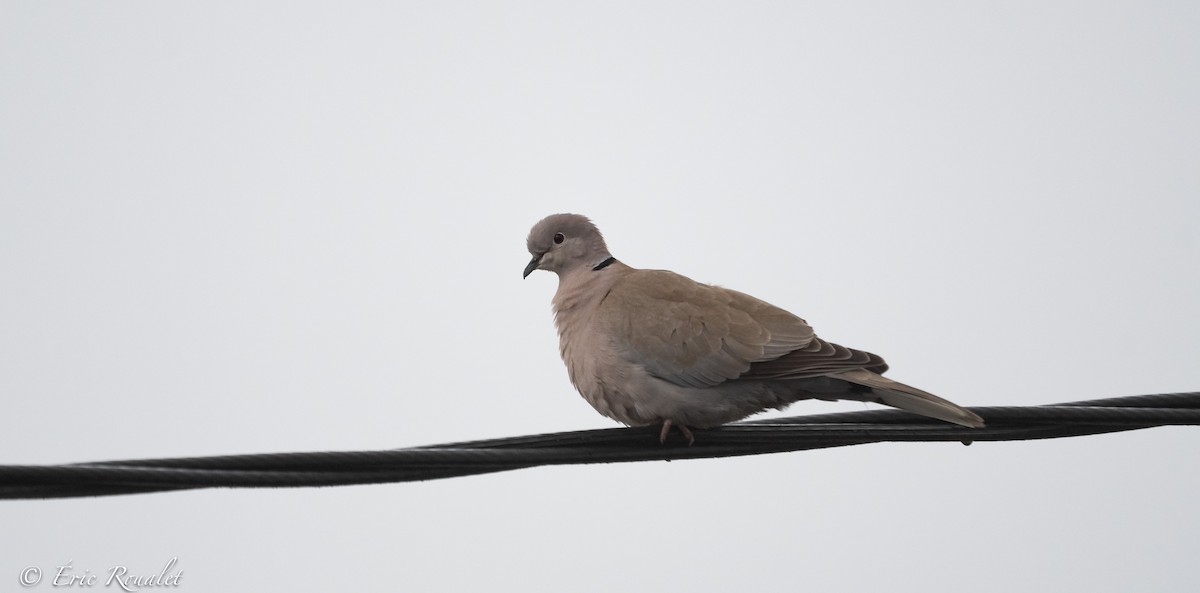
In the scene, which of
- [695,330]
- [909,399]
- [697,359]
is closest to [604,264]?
[695,330]

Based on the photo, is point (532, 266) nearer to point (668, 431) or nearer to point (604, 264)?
point (604, 264)

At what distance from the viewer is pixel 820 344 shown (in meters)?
4.13

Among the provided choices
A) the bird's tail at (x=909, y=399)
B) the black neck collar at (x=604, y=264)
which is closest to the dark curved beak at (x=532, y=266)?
the black neck collar at (x=604, y=264)

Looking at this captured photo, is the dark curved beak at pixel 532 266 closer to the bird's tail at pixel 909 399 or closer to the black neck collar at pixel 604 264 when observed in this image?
the black neck collar at pixel 604 264

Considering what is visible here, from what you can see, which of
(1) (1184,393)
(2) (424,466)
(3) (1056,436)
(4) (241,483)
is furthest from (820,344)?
(4) (241,483)

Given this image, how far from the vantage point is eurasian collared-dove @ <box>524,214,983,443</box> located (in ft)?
13.5

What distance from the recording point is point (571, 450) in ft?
10.7

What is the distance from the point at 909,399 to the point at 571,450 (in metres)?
1.15

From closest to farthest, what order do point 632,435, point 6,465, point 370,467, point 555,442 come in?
1. point 6,465
2. point 370,467
3. point 555,442
4. point 632,435

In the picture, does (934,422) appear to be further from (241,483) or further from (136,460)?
(136,460)

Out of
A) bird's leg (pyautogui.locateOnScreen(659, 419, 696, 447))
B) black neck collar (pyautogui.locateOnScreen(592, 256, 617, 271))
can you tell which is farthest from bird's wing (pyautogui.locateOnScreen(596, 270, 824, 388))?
black neck collar (pyautogui.locateOnScreen(592, 256, 617, 271))

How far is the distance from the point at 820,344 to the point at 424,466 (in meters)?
1.76

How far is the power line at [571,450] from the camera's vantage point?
2.55 meters

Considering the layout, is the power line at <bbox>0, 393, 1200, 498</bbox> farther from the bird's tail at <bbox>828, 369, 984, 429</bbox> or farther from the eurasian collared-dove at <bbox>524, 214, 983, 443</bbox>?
the eurasian collared-dove at <bbox>524, 214, 983, 443</bbox>
